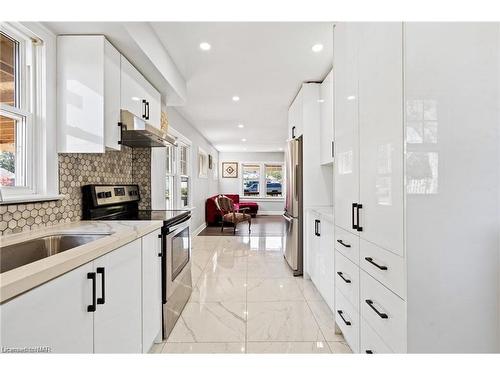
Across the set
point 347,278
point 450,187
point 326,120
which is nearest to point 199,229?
point 326,120

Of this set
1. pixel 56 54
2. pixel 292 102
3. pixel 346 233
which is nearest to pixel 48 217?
pixel 56 54

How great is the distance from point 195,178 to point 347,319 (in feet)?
16.8

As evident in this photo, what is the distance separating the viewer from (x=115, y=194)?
8.04ft

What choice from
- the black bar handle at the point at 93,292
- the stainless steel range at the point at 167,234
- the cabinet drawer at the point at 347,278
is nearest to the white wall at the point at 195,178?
the stainless steel range at the point at 167,234

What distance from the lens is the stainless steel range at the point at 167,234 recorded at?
2033mm

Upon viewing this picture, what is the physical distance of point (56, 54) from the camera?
1.84 meters

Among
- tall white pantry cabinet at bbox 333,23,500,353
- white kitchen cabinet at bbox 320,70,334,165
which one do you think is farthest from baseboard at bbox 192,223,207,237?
tall white pantry cabinet at bbox 333,23,500,353

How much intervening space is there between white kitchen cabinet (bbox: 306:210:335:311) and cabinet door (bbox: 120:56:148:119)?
1.99m

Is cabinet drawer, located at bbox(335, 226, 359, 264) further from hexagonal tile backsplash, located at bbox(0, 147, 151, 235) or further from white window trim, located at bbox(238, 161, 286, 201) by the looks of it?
white window trim, located at bbox(238, 161, 286, 201)

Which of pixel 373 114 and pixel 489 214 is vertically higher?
pixel 373 114

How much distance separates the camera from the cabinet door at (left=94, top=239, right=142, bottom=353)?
1.20 metres

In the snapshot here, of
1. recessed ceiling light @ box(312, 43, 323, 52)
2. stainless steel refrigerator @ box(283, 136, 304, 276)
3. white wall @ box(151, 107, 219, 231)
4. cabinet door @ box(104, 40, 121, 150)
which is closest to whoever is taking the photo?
cabinet door @ box(104, 40, 121, 150)
